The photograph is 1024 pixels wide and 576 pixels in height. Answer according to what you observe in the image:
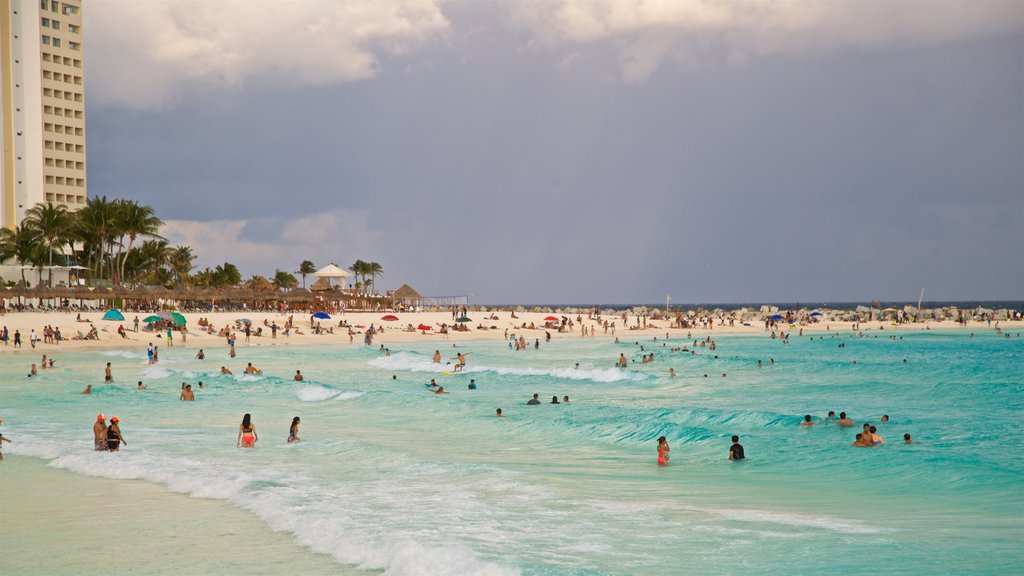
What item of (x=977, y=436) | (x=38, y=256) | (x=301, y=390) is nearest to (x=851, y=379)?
(x=977, y=436)

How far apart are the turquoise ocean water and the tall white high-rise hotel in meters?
64.7

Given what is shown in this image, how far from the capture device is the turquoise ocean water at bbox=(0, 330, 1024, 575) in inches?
445

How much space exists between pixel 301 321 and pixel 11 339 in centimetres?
2430

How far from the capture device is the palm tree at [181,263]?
11519 centimetres

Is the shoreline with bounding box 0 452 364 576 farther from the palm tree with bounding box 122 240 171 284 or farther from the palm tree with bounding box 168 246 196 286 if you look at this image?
the palm tree with bounding box 168 246 196 286

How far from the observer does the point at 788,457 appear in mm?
19344

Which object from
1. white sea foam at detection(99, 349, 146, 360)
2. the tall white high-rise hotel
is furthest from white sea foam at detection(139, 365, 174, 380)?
the tall white high-rise hotel

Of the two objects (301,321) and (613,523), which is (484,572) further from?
(301,321)

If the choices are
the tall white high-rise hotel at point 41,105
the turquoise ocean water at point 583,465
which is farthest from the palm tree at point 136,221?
the turquoise ocean water at point 583,465

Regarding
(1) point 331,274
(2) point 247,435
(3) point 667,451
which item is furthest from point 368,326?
(3) point 667,451

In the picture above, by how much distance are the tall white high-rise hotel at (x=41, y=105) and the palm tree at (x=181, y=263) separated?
16238 millimetres

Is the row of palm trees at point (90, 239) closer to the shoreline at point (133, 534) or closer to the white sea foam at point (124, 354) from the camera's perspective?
the white sea foam at point (124, 354)

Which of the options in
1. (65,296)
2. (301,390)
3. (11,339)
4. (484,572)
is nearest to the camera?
(484,572)

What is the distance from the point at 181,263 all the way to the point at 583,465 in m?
108
